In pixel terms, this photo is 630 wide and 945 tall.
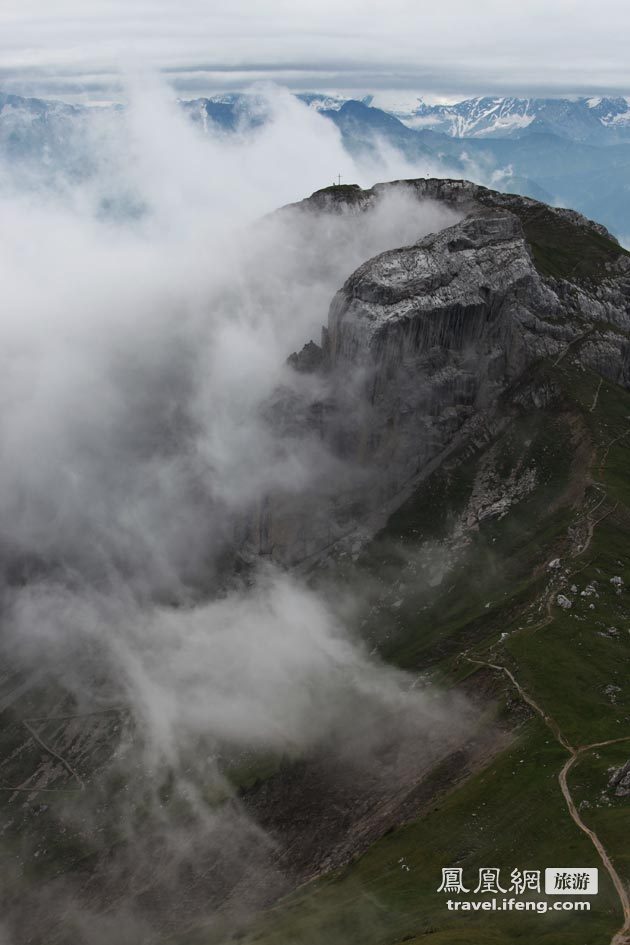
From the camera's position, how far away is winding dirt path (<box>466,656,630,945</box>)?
110m

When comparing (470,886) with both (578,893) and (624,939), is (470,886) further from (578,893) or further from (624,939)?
(624,939)

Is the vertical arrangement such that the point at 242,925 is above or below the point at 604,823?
below

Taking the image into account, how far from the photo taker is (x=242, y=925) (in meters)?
175

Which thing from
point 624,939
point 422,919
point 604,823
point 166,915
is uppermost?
point 624,939

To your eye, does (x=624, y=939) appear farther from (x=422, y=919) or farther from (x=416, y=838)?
(x=416, y=838)

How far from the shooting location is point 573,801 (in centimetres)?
14912

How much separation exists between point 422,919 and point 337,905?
90.6 feet

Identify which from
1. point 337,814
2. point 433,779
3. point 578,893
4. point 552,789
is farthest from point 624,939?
point 337,814

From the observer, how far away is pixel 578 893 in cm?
12175

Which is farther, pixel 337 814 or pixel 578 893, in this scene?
pixel 337 814

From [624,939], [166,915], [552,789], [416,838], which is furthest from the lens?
[166,915]

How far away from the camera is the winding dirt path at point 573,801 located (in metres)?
110

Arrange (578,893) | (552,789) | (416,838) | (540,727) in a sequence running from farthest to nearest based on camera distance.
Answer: (540,727), (416,838), (552,789), (578,893)

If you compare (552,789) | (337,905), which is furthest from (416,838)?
(552,789)
